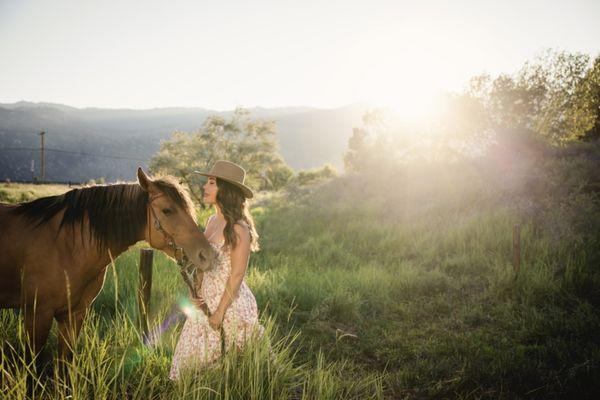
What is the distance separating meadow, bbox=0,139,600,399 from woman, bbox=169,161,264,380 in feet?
0.58

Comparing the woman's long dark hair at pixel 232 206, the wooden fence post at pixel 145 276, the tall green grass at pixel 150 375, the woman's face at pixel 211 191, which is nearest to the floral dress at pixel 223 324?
the tall green grass at pixel 150 375

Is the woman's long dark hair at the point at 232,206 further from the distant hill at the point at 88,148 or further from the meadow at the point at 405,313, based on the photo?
the distant hill at the point at 88,148

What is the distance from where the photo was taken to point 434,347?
4.41 metres

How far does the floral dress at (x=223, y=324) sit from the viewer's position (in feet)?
8.39

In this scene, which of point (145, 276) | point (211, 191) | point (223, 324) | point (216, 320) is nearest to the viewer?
point (216, 320)

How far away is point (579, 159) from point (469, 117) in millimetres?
17463

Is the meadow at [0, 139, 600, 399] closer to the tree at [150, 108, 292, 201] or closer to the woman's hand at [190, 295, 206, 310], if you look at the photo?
the woman's hand at [190, 295, 206, 310]

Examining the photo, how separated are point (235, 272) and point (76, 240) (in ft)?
4.45

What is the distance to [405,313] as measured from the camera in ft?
18.2

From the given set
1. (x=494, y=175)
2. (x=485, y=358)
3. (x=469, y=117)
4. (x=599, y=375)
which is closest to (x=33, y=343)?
(x=485, y=358)

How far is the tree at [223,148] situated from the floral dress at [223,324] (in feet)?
78.8

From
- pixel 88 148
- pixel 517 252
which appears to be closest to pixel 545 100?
pixel 517 252

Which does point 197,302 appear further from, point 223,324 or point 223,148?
point 223,148

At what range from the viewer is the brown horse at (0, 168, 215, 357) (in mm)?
2527
